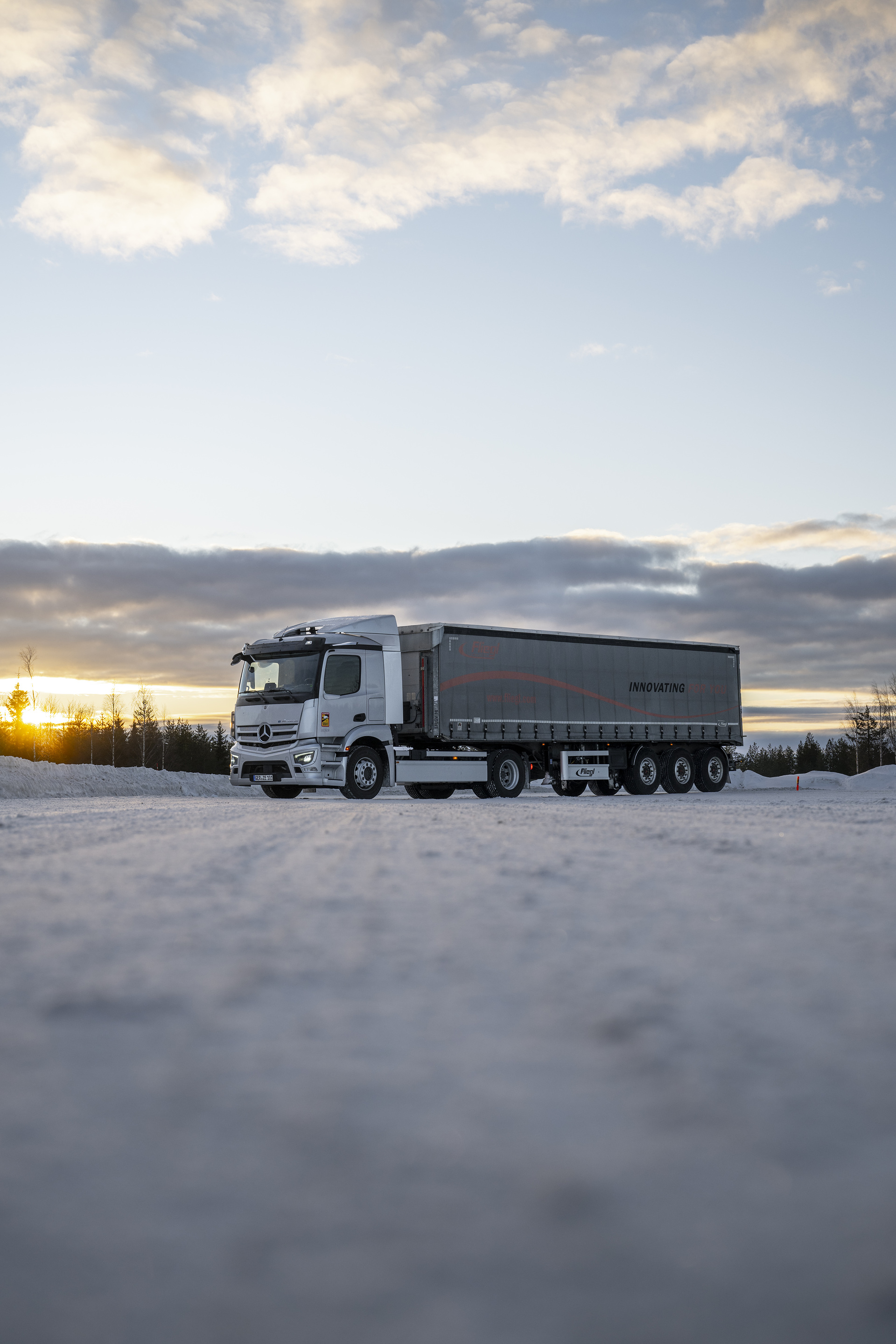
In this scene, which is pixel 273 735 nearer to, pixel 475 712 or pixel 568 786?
pixel 475 712

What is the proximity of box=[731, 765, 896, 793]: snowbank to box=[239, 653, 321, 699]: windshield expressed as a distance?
18345mm

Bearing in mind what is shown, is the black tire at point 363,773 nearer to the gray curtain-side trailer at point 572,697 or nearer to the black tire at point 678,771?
the gray curtain-side trailer at point 572,697

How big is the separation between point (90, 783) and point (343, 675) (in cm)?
1273

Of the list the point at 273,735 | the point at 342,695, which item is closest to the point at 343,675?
the point at 342,695

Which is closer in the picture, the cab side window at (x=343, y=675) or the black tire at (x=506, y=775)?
the cab side window at (x=343, y=675)

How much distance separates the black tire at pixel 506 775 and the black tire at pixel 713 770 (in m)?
6.68

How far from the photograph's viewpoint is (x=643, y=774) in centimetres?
2550

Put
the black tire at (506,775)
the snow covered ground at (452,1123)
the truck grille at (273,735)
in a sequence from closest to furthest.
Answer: the snow covered ground at (452,1123)
the truck grille at (273,735)
the black tire at (506,775)

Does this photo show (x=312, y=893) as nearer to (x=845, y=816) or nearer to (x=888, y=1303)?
(x=888, y=1303)

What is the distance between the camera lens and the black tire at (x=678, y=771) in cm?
2609

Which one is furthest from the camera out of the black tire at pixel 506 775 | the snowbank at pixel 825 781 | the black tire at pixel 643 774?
the snowbank at pixel 825 781

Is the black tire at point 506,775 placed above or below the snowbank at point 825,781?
above

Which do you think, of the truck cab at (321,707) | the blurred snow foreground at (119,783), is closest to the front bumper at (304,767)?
the truck cab at (321,707)

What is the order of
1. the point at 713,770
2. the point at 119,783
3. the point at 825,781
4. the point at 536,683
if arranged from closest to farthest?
1. the point at 536,683
2. the point at 713,770
3. the point at 119,783
4. the point at 825,781
